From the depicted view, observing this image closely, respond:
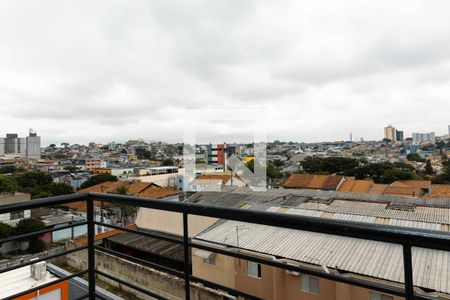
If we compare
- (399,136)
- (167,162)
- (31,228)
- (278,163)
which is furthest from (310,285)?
(399,136)

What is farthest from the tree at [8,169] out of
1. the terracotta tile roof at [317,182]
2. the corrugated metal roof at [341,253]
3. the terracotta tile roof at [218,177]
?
the terracotta tile roof at [317,182]

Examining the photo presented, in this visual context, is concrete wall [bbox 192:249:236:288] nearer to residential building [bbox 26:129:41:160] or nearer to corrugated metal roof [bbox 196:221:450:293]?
corrugated metal roof [bbox 196:221:450:293]

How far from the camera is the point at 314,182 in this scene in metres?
21.4

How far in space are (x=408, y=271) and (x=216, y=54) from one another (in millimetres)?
8406

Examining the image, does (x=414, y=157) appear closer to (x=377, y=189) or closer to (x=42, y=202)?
(x=377, y=189)

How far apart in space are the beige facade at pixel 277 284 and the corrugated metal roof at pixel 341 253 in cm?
37

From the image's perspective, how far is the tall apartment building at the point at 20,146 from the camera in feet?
91.7

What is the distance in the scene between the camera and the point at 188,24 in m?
5.72

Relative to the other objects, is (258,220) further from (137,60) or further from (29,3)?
(137,60)

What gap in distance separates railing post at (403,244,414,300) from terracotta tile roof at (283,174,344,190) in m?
21.1

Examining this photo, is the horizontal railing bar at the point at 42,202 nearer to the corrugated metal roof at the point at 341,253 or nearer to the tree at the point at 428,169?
the corrugated metal roof at the point at 341,253

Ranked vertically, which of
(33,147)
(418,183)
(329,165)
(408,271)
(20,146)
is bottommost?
(418,183)

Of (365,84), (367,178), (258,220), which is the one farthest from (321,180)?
(258,220)

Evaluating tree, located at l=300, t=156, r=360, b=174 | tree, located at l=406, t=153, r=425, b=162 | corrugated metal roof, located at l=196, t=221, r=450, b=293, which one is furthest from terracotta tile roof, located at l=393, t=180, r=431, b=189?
corrugated metal roof, located at l=196, t=221, r=450, b=293
